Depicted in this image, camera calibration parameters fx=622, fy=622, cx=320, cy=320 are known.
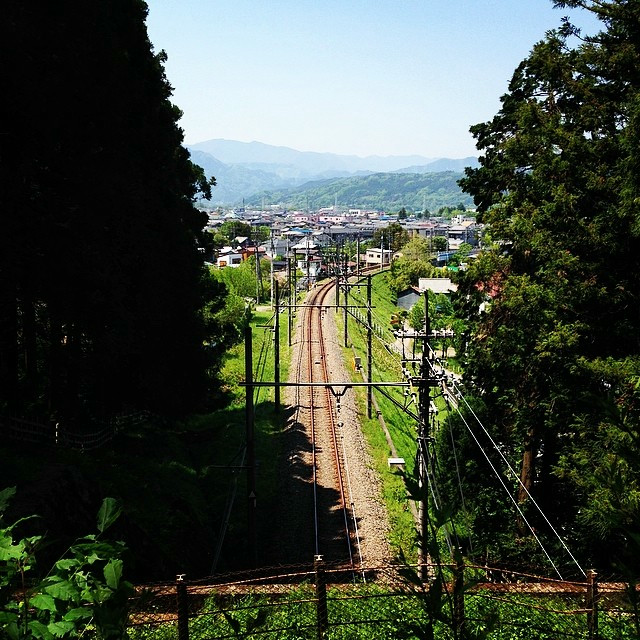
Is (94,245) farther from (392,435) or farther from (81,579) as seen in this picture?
(392,435)

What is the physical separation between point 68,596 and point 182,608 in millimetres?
4251

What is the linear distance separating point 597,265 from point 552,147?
2.63 metres

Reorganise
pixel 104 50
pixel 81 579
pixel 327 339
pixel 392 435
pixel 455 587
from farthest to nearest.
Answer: pixel 327 339
pixel 392 435
pixel 104 50
pixel 81 579
pixel 455 587

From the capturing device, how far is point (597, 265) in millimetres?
10945

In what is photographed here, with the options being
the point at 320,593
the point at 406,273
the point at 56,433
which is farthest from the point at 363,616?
the point at 406,273

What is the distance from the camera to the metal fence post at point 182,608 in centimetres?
614

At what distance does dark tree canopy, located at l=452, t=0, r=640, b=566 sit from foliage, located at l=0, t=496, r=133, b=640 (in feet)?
26.5

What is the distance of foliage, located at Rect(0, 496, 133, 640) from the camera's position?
87.4 inches

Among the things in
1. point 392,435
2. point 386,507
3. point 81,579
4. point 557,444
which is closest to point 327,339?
point 392,435

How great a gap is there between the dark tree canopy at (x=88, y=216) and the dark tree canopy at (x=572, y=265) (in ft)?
26.4

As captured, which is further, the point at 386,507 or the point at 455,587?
the point at 386,507

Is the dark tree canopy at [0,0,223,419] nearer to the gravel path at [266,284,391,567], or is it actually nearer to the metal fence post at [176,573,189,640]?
the gravel path at [266,284,391,567]

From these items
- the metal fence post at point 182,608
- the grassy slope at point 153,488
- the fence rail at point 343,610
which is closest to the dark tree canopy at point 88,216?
the grassy slope at point 153,488

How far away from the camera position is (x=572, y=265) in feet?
36.4
